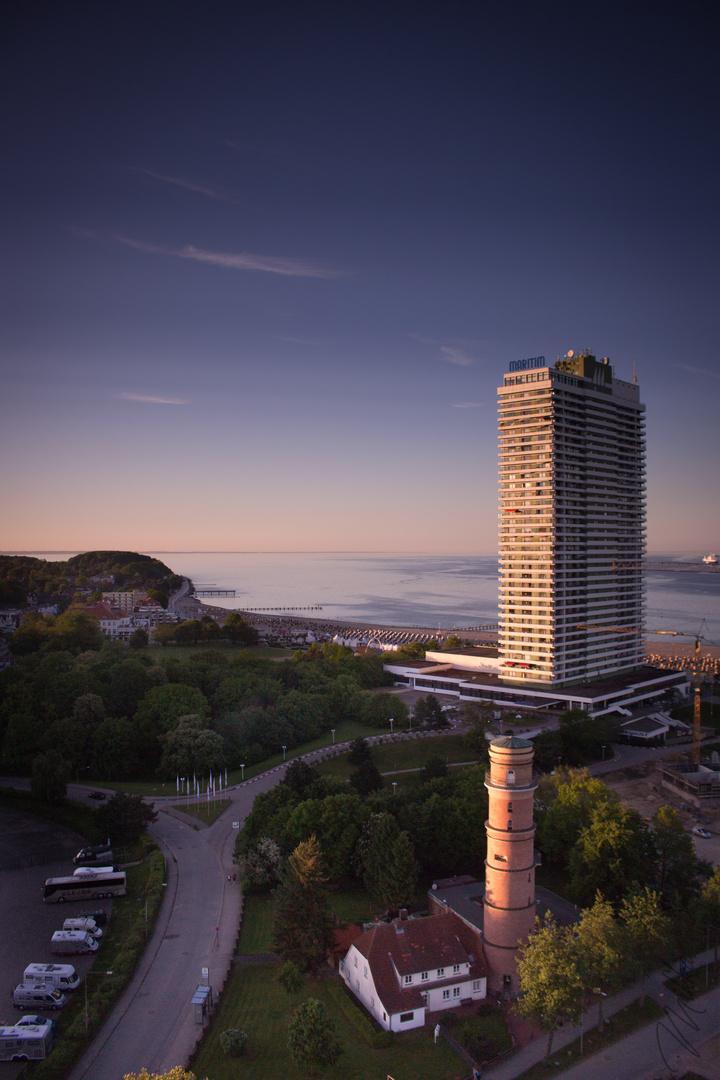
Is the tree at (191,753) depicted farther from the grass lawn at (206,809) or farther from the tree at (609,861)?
the tree at (609,861)

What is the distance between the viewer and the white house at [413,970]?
2370cm

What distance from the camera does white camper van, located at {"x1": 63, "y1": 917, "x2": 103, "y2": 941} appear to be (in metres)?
28.6

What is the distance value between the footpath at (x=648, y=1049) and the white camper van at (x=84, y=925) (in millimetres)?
16569

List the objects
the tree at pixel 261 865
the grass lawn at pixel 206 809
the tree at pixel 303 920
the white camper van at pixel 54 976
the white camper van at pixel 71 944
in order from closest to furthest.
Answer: the white camper van at pixel 54 976 → the tree at pixel 303 920 → the white camper van at pixel 71 944 → the tree at pixel 261 865 → the grass lawn at pixel 206 809

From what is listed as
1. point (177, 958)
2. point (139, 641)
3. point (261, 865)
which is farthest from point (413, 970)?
point (139, 641)

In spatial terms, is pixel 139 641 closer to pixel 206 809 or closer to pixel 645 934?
pixel 206 809

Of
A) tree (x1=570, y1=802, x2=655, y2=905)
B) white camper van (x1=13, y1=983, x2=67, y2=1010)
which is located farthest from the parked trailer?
tree (x1=570, y1=802, x2=655, y2=905)

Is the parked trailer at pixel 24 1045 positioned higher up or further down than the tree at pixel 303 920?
further down

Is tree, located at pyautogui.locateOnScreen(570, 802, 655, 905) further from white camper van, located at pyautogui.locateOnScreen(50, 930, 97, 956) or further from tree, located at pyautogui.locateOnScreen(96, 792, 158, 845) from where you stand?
tree, located at pyautogui.locateOnScreen(96, 792, 158, 845)

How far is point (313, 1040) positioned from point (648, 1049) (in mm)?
10771

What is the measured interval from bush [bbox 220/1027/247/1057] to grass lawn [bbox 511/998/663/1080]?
28.0 feet

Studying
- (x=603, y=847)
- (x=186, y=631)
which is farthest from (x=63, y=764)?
(x=186, y=631)

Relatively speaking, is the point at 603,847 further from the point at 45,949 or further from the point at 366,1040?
the point at 45,949

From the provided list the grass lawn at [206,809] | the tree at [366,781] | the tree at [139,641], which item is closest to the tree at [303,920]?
the tree at [366,781]
